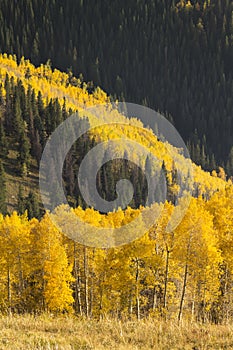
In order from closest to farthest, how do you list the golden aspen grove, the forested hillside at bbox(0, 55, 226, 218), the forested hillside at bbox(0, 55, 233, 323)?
the golden aspen grove
the forested hillside at bbox(0, 55, 233, 323)
the forested hillside at bbox(0, 55, 226, 218)

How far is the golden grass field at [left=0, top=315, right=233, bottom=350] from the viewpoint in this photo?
1505 cm

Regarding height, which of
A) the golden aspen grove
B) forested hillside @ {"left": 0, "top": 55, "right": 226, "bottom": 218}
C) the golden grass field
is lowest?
the golden grass field

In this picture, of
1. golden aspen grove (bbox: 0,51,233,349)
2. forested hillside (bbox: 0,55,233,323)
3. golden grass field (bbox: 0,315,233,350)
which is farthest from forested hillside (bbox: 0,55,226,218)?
golden grass field (bbox: 0,315,233,350)

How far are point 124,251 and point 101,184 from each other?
110977 mm

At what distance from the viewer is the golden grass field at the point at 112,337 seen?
592 inches

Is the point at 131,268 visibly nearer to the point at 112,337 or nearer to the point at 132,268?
the point at 132,268

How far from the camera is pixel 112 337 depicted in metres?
16.8

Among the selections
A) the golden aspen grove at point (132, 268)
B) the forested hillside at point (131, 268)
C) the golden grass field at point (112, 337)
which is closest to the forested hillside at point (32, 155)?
the forested hillside at point (131, 268)

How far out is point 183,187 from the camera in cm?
18625

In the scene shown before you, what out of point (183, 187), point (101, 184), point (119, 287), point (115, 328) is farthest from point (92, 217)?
point (183, 187)

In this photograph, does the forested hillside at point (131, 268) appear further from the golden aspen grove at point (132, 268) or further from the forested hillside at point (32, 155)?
the forested hillside at point (32, 155)

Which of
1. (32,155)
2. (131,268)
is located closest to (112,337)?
(131,268)

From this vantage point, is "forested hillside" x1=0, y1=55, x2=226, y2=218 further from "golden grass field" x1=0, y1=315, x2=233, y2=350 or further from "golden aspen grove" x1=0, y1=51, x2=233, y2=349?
"golden grass field" x1=0, y1=315, x2=233, y2=350

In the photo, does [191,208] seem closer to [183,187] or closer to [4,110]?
[4,110]
